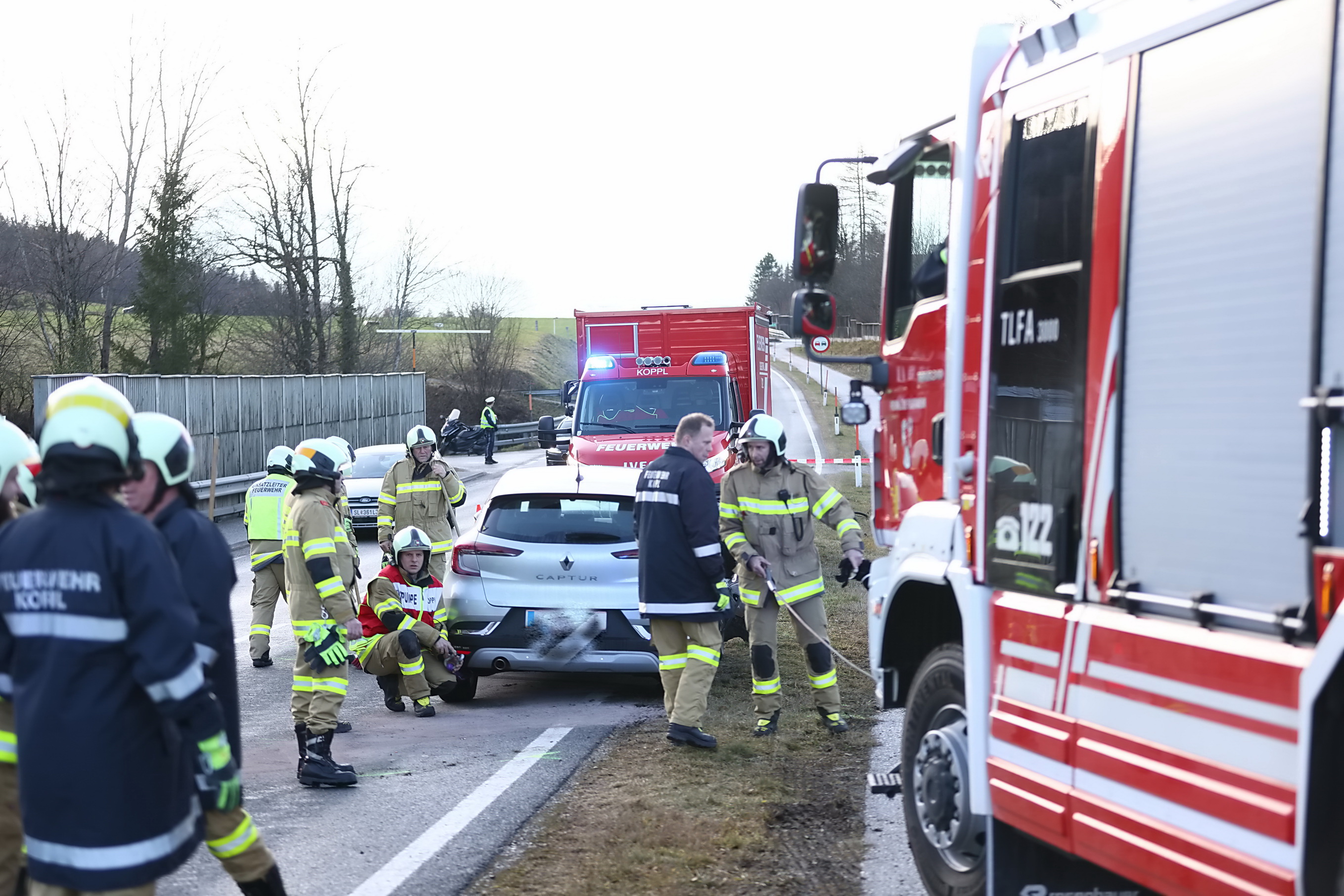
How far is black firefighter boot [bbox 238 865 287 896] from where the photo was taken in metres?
4.55

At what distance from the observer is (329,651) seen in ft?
22.7

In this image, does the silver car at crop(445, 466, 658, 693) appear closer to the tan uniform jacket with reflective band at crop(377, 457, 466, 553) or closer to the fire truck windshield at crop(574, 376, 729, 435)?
the tan uniform jacket with reflective band at crop(377, 457, 466, 553)

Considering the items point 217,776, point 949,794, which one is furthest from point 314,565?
point 949,794

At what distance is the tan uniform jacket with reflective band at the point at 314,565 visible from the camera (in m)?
6.98

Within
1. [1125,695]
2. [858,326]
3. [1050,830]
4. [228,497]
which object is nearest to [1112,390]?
[1125,695]

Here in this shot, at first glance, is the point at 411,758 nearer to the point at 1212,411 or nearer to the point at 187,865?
the point at 187,865

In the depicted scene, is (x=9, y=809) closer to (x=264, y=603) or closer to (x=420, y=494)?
(x=264, y=603)

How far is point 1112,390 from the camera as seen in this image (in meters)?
3.82

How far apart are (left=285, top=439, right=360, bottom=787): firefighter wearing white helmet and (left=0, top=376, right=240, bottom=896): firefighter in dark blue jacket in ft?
11.2

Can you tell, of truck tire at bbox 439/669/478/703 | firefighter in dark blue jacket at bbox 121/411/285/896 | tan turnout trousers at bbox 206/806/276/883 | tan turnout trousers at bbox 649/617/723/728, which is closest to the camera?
firefighter in dark blue jacket at bbox 121/411/285/896

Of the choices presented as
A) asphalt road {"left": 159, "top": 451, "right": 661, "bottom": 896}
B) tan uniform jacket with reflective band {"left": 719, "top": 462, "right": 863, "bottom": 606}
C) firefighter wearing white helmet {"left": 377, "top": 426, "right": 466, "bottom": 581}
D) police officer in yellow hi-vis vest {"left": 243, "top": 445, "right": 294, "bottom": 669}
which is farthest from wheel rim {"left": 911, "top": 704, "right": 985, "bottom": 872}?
firefighter wearing white helmet {"left": 377, "top": 426, "right": 466, "bottom": 581}

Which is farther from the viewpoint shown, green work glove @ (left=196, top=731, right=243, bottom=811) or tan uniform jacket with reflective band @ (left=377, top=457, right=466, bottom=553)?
tan uniform jacket with reflective band @ (left=377, top=457, right=466, bottom=553)

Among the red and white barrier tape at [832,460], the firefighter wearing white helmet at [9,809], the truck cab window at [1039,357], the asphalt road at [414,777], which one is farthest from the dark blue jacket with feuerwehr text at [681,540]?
the red and white barrier tape at [832,460]

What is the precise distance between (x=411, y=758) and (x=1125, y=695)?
502 cm
